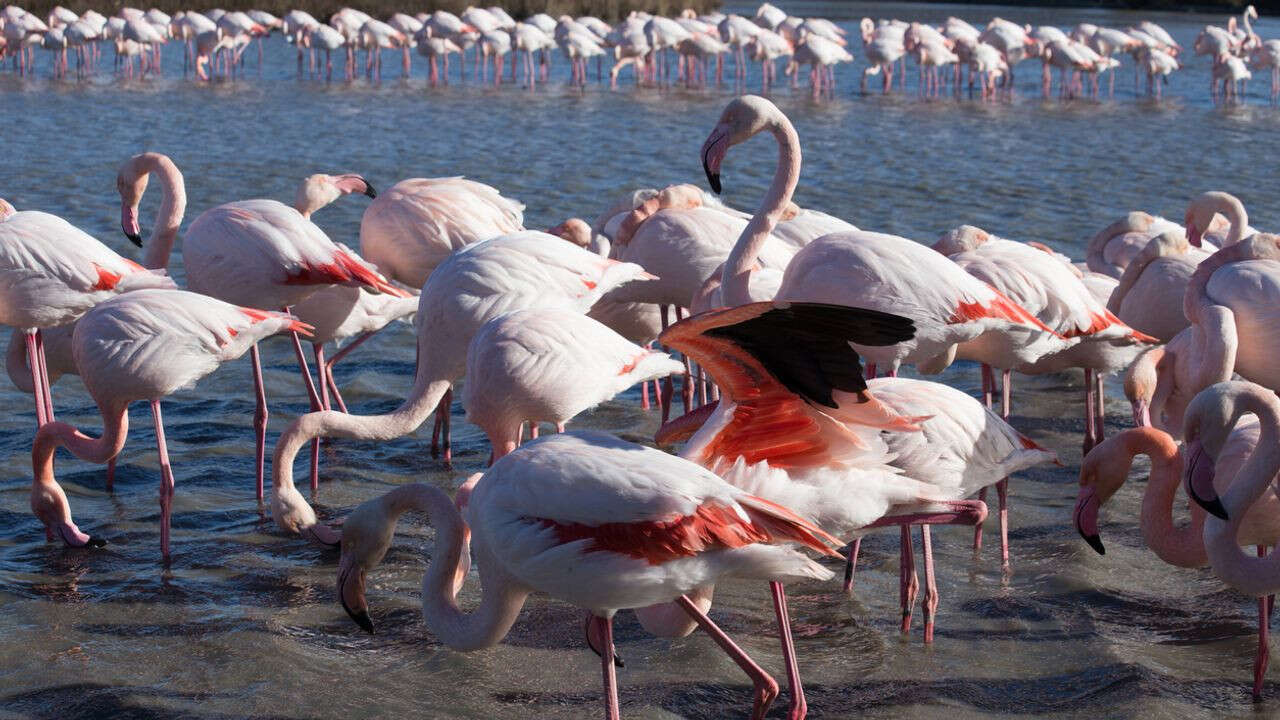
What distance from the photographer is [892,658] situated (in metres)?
3.78

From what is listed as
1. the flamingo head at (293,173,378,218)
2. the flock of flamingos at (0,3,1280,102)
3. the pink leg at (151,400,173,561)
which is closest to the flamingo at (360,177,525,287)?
the flamingo head at (293,173,378,218)

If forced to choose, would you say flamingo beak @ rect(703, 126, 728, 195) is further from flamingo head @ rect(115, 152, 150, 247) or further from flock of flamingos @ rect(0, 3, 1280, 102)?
flock of flamingos @ rect(0, 3, 1280, 102)

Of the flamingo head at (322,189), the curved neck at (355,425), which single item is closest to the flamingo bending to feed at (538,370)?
the curved neck at (355,425)

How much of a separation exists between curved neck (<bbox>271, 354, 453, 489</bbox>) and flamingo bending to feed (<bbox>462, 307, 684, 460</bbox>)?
0.89 feet

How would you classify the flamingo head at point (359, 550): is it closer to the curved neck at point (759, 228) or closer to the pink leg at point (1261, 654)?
the curved neck at point (759, 228)

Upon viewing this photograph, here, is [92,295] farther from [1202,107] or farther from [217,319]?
[1202,107]

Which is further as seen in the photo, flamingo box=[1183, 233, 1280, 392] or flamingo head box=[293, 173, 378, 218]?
flamingo head box=[293, 173, 378, 218]

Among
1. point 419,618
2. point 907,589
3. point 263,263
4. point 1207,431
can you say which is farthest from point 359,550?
point 1207,431

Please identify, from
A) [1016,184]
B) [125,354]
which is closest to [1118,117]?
[1016,184]

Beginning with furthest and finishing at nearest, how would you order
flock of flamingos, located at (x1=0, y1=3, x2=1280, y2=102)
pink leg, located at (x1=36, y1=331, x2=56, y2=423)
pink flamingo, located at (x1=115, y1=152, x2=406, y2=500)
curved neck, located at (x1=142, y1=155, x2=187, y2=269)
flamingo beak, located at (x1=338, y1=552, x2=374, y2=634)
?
flock of flamingos, located at (x1=0, y1=3, x2=1280, y2=102), curved neck, located at (x1=142, y1=155, x2=187, y2=269), pink leg, located at (x1=36, y1=331, x2=56, y2=423), pink flamingo, located at (x1=115, y1=152, x2=406, y2=500), flamingo beak, located at (x1=338, y1=552, x2=374, y2=634)

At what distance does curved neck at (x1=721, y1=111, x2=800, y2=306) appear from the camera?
4391 mm

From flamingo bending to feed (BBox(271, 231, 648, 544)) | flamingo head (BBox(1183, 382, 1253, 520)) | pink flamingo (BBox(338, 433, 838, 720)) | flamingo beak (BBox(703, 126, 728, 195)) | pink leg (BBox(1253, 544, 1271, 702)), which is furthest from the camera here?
flamingo bending to feed (BBox(271, 231, 648, 544))

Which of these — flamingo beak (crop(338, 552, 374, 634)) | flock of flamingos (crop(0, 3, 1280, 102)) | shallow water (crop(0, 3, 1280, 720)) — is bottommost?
shallow water (crop(0, 3, 1280, 720))

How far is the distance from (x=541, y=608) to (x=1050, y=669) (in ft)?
4.63
